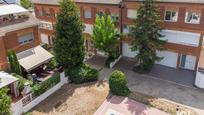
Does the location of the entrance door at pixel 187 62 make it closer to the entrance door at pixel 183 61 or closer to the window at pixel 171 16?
the entrance door at pixel 183 61

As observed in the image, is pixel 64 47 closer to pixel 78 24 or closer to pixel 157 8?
pixel 78 24

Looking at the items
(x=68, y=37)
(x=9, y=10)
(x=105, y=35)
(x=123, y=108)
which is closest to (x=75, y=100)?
(x=123, y=108)

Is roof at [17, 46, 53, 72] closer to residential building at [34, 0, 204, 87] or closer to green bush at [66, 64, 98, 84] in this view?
green bush at [66, 64, 98, 84]

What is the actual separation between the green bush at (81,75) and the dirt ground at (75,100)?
3.00 feet

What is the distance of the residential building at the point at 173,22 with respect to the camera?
28188mm

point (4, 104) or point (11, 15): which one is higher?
point (11, 15)

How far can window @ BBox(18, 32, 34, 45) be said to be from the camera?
29.3 meters

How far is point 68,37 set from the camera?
27500mm

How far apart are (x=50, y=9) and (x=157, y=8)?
23331 millimetres

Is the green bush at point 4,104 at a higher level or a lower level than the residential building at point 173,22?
lower

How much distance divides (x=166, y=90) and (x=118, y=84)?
731cm

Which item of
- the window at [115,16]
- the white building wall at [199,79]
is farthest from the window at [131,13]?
the white building wall at [199,79]

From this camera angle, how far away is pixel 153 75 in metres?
30.9

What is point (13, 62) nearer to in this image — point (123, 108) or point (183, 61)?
point (123, 108)
